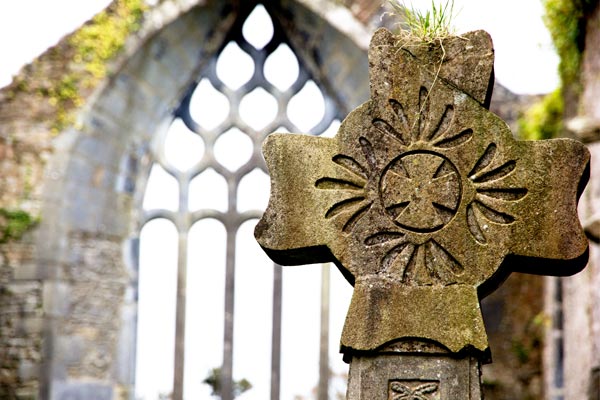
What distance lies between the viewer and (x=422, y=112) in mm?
3711

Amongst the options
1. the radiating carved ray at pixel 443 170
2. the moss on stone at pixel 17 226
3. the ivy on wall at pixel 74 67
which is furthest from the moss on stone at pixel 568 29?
the radiating carved ray at pixel 443 170

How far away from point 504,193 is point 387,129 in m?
0.42

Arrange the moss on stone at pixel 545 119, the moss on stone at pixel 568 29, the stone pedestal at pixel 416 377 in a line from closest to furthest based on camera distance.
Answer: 1. the stone pedestal at pixel 416 377
2. the moss on stone at pixel 568 29
3. the moss on stone at pixel 545 119

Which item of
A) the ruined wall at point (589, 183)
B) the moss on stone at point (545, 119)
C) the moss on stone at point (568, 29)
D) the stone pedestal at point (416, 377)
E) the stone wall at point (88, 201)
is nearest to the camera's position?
the stone pedestal at point (416, 377)

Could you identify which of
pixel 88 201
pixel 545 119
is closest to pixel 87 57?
pixel 88 201

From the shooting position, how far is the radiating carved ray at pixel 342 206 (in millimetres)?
3684

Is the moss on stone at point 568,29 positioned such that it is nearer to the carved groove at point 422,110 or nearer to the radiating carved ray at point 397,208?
the carved groove at point 422,110

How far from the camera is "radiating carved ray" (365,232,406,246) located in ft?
11.9

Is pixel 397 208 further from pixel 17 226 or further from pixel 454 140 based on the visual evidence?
pixel 17 226

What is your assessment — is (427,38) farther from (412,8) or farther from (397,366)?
(397,366)

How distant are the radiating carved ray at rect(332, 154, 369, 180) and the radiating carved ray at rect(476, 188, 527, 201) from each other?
1.20 feet

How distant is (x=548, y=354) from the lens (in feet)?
32.6

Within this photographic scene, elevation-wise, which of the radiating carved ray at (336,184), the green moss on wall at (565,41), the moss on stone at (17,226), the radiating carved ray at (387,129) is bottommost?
the radiating carved ray at (336,184)

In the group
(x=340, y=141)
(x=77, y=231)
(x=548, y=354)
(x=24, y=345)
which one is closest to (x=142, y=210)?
(x=77, y=231)
